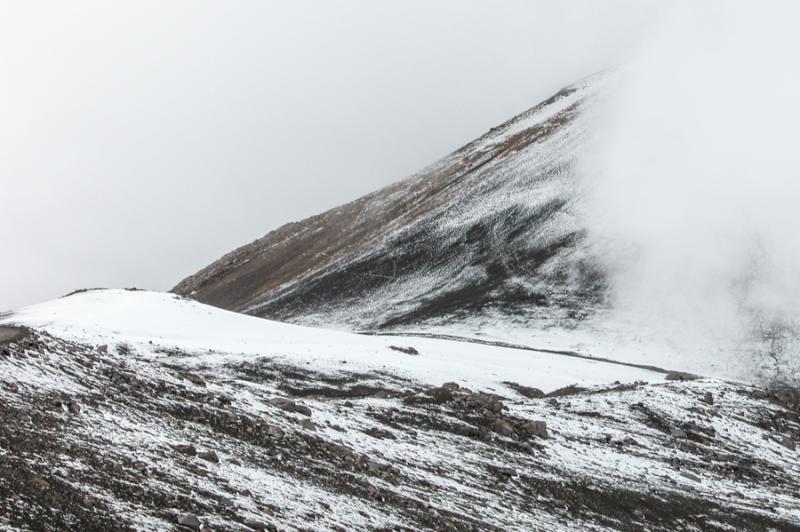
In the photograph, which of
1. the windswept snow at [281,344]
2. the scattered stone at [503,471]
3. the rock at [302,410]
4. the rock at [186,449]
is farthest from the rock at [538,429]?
the rock at [186,449]

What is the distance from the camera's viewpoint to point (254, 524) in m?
19.6

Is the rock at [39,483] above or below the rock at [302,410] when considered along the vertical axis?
above

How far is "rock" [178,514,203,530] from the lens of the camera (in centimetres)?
1831

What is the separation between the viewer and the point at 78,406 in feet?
77.3

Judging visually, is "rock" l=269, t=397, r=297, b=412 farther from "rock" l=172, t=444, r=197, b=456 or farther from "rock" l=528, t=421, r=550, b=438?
"rock" l=528, t=421, r=550, b=438

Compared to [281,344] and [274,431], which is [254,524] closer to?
[274,431]

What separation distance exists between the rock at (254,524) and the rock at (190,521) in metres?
1.25

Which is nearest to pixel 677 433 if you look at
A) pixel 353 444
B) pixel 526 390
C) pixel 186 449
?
pixel 526 390

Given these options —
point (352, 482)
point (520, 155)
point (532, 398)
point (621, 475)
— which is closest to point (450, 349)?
point (532, 398)

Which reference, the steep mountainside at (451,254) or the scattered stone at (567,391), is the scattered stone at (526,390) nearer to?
the scattered stone at (567,391)

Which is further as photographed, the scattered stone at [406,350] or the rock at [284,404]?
the scattered stone at [406,350]

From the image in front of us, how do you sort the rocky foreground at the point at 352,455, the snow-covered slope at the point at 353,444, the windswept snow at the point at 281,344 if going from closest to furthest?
the rocky foreground at the point at 352,455 → the snow-covered slope at the point at 353,444 → the windswept snow at the point at 281,344

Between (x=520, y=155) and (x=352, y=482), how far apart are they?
122 meters

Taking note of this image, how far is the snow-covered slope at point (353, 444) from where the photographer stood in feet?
65.6
